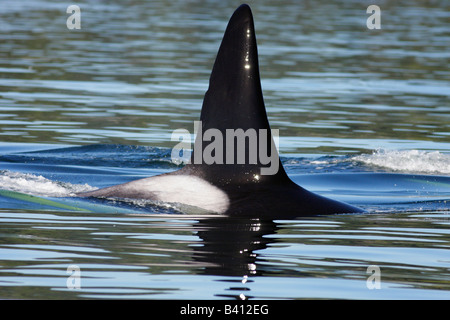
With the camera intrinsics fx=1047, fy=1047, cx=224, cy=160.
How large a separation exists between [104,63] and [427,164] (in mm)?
14984

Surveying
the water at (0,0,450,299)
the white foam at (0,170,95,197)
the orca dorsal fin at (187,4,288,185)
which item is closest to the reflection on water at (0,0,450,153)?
the water at (0,0,450,299)

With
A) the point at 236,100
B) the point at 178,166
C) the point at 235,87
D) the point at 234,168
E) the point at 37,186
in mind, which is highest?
the point at 235,87

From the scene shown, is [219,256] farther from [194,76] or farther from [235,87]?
[194,76]

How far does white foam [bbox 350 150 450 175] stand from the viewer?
14250 millimetres

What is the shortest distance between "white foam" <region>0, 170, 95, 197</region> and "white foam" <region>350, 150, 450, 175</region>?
4565mm

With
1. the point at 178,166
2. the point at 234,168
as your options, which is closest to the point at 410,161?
the point at 178,166

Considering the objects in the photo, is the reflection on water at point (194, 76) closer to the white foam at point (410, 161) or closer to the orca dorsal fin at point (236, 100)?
the white foam at point (410, 161)

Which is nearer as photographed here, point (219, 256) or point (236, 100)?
point (219, 256)

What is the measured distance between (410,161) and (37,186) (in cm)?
559


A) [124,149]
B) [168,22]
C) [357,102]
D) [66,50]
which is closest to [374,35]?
[168,22]

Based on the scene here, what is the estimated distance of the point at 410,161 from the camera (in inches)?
579

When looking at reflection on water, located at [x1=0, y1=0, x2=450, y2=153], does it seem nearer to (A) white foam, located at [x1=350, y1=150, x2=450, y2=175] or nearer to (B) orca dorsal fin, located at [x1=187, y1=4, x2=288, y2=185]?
(A) white foam, located at [x1=350, y1=150, x2=450, y2=175]

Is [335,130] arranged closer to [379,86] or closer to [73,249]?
[379,86]

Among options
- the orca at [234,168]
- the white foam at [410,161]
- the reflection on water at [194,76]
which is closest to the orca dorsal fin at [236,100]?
the orca at [234,168]
